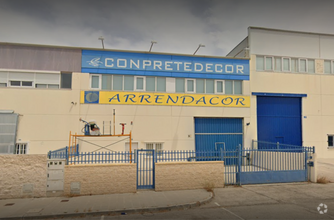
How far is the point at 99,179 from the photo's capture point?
10.2 m

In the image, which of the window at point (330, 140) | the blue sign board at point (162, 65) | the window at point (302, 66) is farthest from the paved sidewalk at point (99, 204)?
the window at point (330, 140)

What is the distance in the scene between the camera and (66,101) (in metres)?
16.3

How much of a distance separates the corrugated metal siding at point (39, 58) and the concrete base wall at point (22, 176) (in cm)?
835

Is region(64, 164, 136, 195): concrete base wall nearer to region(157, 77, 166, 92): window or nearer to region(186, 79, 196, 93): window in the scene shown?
region(157, 77, 166, 92): window

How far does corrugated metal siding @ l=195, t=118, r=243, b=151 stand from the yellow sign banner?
1232mm

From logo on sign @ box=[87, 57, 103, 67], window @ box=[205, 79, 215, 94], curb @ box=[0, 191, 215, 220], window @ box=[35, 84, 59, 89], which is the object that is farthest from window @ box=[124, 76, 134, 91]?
curb @ box=[0, 191, 215, 220]

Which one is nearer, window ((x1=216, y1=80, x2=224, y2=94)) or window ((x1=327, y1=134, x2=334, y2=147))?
window ((x1=216, y1=80, x2=224, y2=94))

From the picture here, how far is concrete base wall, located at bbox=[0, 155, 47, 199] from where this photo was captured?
963cm

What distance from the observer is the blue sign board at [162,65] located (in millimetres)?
16970

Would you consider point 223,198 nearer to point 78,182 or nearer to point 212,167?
point 212,167

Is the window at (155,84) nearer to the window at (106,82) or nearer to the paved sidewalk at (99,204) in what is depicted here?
the window at (106,82)

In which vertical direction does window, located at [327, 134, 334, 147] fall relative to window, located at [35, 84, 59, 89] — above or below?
below

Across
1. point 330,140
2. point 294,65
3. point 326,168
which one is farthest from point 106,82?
point 330,140

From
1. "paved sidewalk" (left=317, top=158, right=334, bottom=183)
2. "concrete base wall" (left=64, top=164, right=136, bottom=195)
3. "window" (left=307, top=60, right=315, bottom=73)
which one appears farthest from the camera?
"window" (left=307, top=60, right=315, bottom=73)
